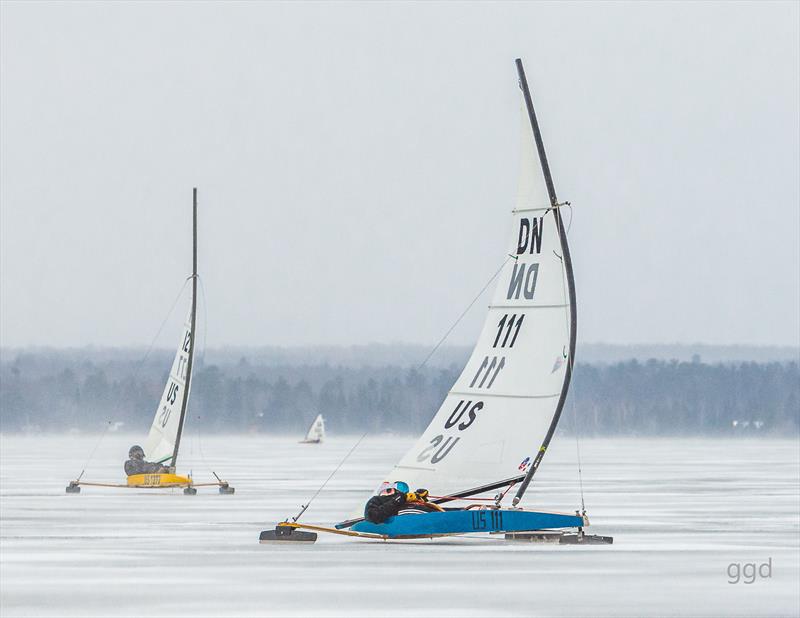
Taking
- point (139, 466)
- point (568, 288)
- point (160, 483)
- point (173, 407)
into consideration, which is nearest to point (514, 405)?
point (568, 288)

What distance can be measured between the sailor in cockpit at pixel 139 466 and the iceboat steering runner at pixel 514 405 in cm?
2350

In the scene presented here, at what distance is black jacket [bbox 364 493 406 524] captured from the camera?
31.2 metres

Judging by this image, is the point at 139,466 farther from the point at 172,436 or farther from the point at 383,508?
the point at 383,508

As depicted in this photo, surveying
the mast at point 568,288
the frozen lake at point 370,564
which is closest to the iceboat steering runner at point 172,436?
the frozen lake at point 370,564

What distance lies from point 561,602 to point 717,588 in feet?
8.31

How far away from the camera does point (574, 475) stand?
69438 millimetres

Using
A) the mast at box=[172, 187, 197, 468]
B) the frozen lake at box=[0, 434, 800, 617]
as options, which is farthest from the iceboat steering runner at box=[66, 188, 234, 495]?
the frozen lake at box=[0, 434, 800, 617]

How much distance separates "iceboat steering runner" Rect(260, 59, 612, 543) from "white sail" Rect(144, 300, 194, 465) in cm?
2328

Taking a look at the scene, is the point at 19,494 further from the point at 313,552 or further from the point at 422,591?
the point at 422,591

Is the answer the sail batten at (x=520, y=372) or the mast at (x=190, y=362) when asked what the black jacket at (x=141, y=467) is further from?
the sail batten at (x=520, y=372)

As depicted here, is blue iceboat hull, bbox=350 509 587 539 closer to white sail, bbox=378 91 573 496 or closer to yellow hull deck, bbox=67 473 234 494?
white sail, bbox=378 91 573 496

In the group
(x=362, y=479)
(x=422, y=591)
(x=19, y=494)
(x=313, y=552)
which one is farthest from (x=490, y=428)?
(x=362, y=479)

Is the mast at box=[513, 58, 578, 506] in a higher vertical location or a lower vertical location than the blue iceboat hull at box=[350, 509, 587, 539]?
higher

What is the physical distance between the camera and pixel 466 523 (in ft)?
102
